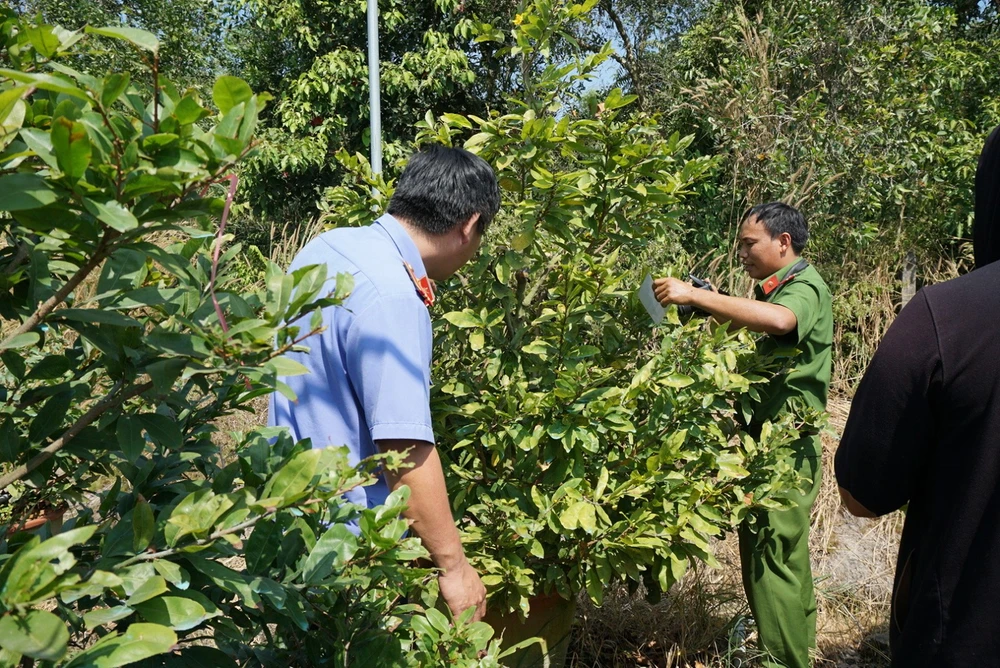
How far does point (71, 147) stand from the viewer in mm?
959

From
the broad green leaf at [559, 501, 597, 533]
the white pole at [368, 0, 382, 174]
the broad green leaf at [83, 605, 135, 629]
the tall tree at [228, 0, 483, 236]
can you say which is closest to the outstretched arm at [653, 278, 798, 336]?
the broad green leaf at [559, 501, 597, 533]

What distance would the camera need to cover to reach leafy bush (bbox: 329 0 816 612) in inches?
102

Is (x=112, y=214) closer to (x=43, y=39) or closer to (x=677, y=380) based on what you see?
(x=43, y=39)

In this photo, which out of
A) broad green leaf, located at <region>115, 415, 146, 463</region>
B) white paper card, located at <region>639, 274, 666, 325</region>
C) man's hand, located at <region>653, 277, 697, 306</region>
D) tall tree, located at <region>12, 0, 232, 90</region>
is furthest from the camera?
tall tree, located at <region>12, 0, 232, 90</region>

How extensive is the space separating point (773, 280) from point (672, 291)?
2.43 ft

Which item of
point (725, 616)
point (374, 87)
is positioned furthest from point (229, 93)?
point (374, 87)

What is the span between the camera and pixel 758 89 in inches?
297

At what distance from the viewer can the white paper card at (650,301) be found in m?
2.89

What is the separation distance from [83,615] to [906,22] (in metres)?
8.47

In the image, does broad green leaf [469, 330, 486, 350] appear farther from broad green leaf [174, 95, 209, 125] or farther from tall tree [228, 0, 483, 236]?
tall tree [228, 0, 483, 236]

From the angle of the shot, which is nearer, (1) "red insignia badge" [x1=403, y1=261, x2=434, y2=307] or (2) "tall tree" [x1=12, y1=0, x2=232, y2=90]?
(1) "red insignia badge" [x1=403, y1=261, x2=434, y2=307]

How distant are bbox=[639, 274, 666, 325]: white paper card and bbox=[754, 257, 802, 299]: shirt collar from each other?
2.91 feet

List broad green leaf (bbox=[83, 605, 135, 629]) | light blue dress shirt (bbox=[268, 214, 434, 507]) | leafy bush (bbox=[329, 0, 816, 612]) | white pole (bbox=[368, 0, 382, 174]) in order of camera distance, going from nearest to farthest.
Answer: broad green leaf (bbox=[83, 605, 135, 629]), light blue dress shirt (bbox=[268, 214, 434, 507]), leafy bush (bbox=[329, 0, 816, 612]), white pole (bbox=[368, 0, 382, 174])

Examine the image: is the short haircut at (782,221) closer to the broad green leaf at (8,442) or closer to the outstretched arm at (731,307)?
the outstretched arm at (731,307)
